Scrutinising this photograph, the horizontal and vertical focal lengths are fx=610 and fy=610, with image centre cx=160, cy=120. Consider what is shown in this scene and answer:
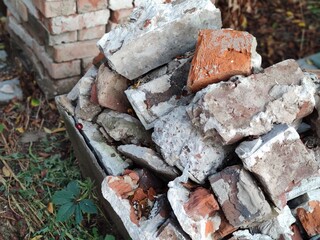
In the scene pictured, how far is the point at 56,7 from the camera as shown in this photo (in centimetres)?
368

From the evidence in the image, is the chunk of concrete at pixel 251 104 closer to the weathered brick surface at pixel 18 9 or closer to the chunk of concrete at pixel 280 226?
the chunk of concrete at pixel 280 226

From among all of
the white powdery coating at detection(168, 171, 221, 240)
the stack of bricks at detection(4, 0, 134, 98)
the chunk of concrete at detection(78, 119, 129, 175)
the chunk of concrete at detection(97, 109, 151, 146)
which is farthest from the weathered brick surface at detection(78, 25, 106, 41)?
the white powdery coating at detection(168, 171, 221, 240)

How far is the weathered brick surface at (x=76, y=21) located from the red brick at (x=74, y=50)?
0.12m

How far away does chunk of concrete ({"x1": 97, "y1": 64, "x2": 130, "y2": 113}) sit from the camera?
3113mm

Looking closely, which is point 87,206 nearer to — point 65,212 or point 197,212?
point 65,212

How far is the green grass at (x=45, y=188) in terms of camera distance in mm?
3180

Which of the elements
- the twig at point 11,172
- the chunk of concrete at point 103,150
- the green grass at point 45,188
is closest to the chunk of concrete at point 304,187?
the chunk of concrete at point 103,150

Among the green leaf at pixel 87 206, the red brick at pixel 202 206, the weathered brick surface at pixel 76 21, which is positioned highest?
the weathered brick surface at pixel 76 21

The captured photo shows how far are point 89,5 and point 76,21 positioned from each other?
0.43 ft

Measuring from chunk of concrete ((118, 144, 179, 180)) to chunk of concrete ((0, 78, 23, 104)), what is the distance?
1.46m

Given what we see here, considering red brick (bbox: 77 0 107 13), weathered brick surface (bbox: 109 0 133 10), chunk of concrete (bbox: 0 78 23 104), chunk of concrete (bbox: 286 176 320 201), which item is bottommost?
chunk of concrete (bbox: 0 78 23 104)

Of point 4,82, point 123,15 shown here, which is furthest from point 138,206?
point 4,82

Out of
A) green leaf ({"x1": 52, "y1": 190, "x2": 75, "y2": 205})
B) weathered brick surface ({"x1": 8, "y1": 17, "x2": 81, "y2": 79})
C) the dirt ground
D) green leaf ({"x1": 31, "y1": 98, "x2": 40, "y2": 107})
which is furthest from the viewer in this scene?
green leaf ({"x1": 31, "y1": 98, "x2": 40, "y2": 107})

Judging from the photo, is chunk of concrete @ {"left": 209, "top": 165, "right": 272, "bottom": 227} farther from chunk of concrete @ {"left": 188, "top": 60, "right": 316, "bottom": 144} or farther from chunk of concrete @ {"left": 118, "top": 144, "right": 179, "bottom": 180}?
chunk of concrete @ {"left": 118, "top": 144, "right": 179, "bottom": 180}
